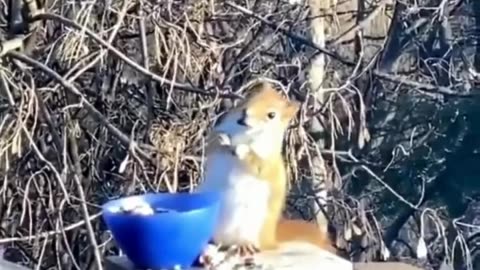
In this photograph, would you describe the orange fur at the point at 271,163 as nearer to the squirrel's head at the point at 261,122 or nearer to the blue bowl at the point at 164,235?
the squirrel's head at the point at 261,122

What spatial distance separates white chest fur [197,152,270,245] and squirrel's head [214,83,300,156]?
4 cm

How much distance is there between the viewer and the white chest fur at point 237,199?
1.92m

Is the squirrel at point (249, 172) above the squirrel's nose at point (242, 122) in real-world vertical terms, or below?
below

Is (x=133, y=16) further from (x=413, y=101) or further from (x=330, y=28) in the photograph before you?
(x=413, y=101)

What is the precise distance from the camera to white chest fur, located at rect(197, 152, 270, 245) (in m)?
1.92

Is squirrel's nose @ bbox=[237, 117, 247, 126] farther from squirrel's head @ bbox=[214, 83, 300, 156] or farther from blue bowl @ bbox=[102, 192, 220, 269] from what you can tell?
blue bowl @ bbox=[102, 192, 220, 269]

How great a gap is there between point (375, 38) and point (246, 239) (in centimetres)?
229

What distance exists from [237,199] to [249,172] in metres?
0.05

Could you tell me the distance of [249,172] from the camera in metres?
1.92

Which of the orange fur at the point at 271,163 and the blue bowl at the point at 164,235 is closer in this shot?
the blue bowl at the point at 164,235

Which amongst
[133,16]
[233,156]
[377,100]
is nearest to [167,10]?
[133,16]

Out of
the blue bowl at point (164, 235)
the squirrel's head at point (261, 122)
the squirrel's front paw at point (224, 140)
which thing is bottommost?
the blue bowl at point (164, 235)

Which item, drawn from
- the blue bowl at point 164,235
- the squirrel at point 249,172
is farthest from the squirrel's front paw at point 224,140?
the blue bowl at point 164,235

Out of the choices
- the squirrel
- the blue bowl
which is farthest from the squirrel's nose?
the blue bowl
